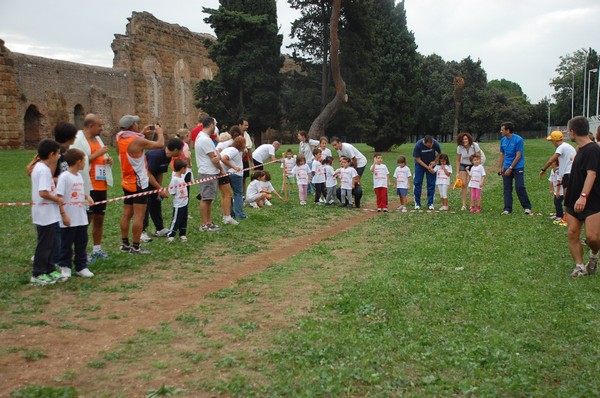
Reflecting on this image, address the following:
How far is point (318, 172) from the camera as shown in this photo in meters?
14.8

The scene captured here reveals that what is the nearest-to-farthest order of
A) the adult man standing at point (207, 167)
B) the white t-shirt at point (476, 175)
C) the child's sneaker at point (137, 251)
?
the child's sneaker at point (137, 251) → the adult man standing at point (207, 167) → the white t-shirt at point (476, 175)

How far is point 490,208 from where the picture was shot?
1366 cm

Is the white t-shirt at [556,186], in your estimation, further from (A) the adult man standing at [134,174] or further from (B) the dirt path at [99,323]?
(A) the adult man standing at [134,174]

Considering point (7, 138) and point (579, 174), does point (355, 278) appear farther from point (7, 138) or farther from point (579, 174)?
point (7, 138)

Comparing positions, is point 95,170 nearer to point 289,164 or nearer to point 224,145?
point 224,145

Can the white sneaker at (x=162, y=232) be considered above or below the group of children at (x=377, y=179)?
below

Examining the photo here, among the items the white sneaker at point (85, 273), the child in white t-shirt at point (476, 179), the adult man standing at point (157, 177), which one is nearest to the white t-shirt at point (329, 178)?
the child in white t-shirt at point (476, 179)

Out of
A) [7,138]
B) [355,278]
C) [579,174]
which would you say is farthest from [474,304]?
[7,138]

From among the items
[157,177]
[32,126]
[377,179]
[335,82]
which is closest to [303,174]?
[377,179]

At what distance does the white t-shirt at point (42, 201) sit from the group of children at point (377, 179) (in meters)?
8.29

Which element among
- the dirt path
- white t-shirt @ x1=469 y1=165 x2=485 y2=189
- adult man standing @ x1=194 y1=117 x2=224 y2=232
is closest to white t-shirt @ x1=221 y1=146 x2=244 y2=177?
adult man standing @ x1=194 y1=117 x2=224 y2=232

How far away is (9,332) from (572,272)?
6354 millimetres

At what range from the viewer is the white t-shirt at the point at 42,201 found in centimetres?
657

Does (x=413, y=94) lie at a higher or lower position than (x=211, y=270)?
higher
